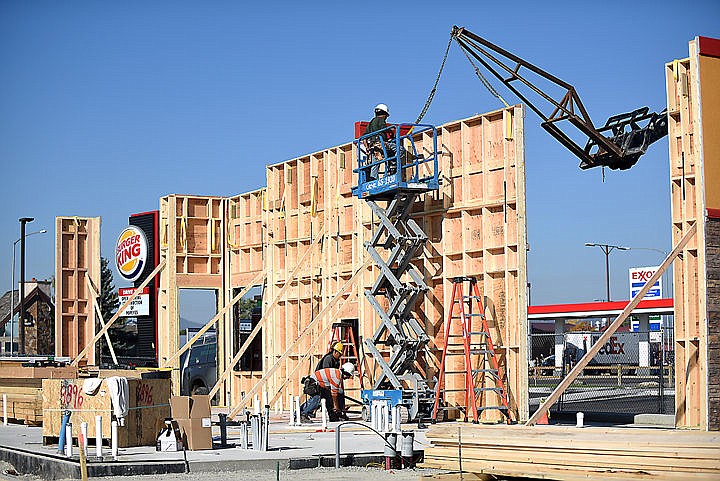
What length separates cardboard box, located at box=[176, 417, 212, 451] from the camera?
18.4 m

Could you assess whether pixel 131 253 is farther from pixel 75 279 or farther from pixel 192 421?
pixel 192 421

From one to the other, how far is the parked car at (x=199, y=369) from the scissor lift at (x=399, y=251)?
1137 centimetres

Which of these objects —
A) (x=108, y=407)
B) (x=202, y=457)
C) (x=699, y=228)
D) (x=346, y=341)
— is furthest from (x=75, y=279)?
(x=699, y=228)

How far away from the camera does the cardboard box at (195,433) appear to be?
60.5ft

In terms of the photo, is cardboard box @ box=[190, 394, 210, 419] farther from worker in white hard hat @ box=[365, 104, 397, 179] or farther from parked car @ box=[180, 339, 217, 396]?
parked car @ box=[180, 339, 217, 396]

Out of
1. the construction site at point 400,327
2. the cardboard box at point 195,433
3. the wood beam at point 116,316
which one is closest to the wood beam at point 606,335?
the construction site at point 400,327

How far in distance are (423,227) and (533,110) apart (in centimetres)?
375

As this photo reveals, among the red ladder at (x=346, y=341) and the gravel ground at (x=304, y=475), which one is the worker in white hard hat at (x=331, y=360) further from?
the gravel ground at (x=304, y=475)

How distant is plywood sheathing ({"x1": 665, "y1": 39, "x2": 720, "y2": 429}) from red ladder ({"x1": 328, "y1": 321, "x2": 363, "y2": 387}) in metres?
9.31

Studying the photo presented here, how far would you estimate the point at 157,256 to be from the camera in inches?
1483

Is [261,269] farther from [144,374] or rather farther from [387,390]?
[144,374]

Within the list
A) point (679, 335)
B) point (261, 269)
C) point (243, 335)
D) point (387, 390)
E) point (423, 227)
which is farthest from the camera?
point (243, 335)

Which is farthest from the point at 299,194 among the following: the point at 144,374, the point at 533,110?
the point at 144,374

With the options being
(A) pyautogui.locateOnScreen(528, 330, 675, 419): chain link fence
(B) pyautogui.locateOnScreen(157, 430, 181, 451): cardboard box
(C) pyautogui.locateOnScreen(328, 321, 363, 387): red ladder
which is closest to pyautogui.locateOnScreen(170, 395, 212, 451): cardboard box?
(B) pyautogui.locateOnScreen(157, 430, 181, 451): cardboard box
